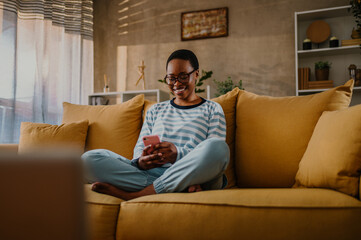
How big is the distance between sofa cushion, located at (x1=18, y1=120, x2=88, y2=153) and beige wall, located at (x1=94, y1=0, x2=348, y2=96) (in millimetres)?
1943

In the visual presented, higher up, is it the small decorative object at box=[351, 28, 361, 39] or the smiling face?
the small decorative object at box=[351, 28, 361, 39]

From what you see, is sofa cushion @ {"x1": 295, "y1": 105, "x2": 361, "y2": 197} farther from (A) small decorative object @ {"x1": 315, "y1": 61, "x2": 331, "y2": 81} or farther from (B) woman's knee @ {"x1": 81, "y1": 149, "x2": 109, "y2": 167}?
(A) small decorative object @ {"x1": 315, "y1": 61, "x2": 331, "y2": 81}

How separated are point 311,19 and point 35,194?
362 cm

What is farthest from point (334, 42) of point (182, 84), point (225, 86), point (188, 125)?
point (188, 125)

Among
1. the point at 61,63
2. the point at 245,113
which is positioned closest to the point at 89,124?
the point at 245,113

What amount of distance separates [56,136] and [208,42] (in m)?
2.26

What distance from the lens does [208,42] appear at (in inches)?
147

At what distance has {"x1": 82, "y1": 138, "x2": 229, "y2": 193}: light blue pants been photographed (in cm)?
124

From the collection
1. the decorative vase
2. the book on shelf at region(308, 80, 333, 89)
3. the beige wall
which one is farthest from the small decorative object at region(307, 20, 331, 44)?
the book on shelf at region(308, 80, 333, 89)

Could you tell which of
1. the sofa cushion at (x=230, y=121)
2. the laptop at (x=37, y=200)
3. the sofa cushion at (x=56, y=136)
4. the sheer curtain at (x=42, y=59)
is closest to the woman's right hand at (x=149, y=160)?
the sofa cushion at (x=230, y=121)

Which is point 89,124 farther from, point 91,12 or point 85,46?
point 91,12

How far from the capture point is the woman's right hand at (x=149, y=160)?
55.0 inches

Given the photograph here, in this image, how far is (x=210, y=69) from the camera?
3707mm

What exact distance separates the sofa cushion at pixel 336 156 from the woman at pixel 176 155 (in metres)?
0.35
